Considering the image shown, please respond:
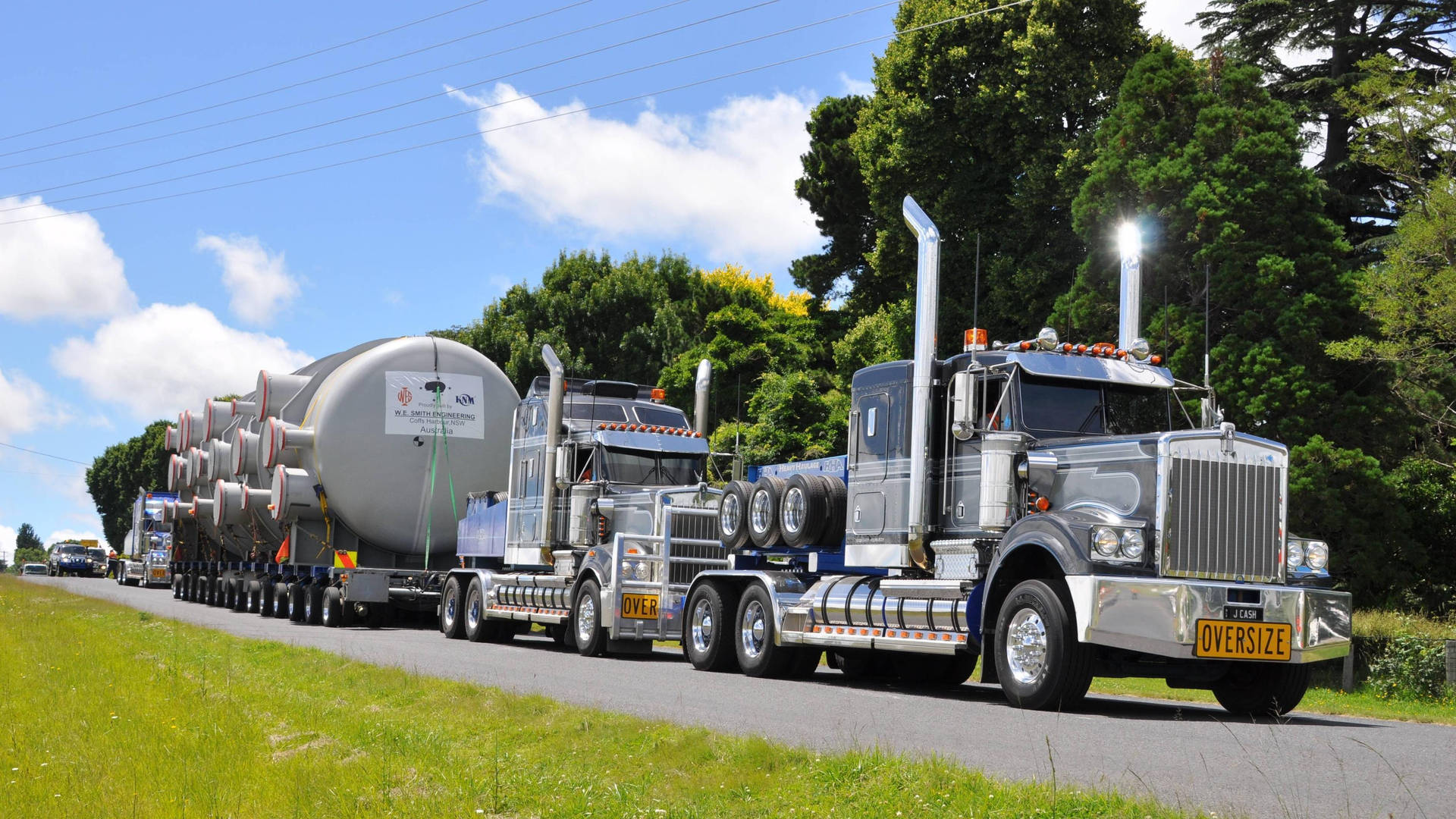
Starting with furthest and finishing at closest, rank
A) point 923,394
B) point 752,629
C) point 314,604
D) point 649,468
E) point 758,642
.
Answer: point 314,604, point 649,468, point 752,629, point 758,642, point 923,394

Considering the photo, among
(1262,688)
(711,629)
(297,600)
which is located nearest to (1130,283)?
(1262,688)

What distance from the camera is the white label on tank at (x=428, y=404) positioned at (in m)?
25.9

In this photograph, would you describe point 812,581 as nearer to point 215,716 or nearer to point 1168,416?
point 1168,416

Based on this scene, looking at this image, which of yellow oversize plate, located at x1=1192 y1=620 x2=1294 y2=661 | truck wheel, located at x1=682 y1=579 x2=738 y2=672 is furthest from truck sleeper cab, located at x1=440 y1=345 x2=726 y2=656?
yellow oversize plate, located at x1=1192 y1=620 x2=1294 y2=661

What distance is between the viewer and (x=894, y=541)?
14773 millimetres

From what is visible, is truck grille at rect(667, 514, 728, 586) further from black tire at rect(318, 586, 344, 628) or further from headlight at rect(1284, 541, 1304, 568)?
black tire at rect(318, 586, 344, 628)

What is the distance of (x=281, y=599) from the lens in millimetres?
29969

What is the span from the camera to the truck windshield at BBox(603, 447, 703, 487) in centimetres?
2123

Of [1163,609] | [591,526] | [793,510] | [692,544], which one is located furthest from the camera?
[591,526]

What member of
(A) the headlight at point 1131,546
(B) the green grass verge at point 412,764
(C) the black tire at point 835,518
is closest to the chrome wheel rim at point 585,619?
(C) the black tire at point 835,518

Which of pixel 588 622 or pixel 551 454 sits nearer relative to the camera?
pixel 588 622

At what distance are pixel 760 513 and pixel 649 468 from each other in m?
5.07

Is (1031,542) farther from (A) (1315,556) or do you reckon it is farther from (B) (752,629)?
(B) (752,629)

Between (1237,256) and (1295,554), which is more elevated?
(1237,256)
